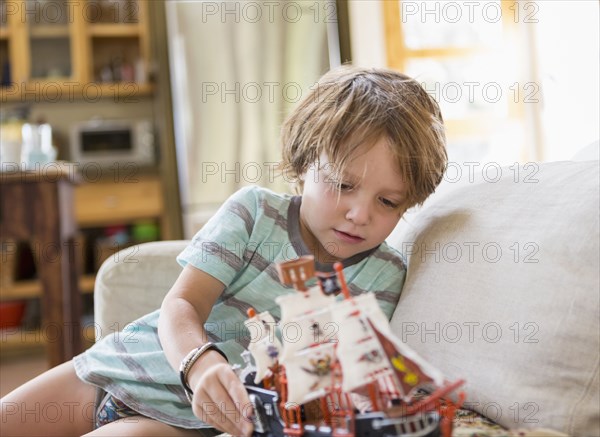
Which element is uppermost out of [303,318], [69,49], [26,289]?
[69,49]

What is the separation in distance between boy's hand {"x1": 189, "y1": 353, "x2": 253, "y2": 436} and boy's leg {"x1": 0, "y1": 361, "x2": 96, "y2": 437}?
458 mm

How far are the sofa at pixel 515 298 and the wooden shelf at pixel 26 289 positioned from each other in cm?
311

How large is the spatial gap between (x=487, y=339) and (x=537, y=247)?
0.42ft

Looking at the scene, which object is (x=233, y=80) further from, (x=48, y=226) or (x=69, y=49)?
(x=48, y=226)

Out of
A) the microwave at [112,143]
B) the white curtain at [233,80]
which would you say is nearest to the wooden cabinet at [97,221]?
the microwave at [112,143]

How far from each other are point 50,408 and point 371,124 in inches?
26.8

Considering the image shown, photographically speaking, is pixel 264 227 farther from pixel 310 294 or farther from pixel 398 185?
pixel 310 294

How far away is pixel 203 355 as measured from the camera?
832mm

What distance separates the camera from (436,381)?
1.92ft

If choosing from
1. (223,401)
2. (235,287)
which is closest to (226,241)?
(235,287)

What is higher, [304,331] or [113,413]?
[304,331]

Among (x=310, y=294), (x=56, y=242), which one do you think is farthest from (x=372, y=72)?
(x=56, y=242)

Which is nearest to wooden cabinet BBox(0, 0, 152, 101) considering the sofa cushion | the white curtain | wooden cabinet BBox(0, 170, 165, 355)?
the white curtain

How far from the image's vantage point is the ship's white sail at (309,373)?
2.09 feet
